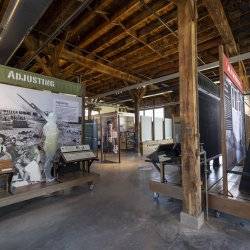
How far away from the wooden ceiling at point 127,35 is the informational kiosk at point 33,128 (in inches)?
48.6

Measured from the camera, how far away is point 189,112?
274 centimetres

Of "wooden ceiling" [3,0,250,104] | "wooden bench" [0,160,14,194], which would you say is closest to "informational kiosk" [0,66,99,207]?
"wooden bench" [0,160,14,194]

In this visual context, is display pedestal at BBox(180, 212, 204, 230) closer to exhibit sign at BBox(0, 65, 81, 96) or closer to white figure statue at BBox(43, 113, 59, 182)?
white figure statue at BBox(43, 113, 59, 182)

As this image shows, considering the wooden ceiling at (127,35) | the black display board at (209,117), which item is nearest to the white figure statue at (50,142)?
the wooden ceiling at (127,35)

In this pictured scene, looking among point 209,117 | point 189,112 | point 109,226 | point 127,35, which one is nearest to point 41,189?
point 109,226

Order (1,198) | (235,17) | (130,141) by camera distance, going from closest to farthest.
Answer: (1,198) < (235,17) < (130,141)

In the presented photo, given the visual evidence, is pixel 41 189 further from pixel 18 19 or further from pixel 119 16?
pixel 119 16

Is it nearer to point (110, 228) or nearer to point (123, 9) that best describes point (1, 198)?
point (110, 228)

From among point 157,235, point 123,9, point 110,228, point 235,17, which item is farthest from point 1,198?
point 235,17

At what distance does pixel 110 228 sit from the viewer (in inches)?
109

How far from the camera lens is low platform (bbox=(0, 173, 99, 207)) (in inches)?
127

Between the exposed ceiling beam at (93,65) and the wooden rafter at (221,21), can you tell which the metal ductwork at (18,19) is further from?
the wooden rafter at (221,21)

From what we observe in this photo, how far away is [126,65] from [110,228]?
623 cm

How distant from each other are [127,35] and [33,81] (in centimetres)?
284
